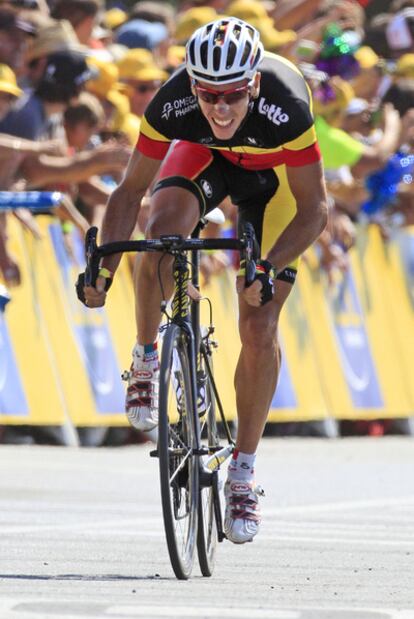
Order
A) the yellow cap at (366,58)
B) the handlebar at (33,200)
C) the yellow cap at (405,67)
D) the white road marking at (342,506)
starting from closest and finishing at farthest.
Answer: the handlebar at (33,200) → the white road marking at (342,506) → the yellow cap at (366,58) → the yellow cap at (405,67)

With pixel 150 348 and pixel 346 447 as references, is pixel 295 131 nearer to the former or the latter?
pixel 150 348

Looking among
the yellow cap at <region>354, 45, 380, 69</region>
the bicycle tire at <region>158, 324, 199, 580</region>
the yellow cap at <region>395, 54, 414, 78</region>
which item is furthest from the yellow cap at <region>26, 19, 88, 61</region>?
the bicycle tire at <region>158, 324, 199, 580</region>

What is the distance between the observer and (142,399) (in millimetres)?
7273

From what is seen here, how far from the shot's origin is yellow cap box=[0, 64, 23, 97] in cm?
1145

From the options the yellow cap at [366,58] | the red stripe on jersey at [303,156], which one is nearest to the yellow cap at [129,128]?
the yellow cap at [366,58]

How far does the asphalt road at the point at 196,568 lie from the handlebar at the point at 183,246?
1.24m

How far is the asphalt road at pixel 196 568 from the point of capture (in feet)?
19.7

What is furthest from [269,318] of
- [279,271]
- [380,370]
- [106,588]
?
[380,370]

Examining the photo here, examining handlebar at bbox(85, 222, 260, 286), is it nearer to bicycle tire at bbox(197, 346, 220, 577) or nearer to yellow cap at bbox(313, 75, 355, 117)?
bicycle tire at bbox(197, 346, 220, 577)

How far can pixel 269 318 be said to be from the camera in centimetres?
731

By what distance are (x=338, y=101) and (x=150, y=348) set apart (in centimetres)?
736

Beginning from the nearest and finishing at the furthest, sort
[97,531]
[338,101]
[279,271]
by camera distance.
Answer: [279,271], [97,531], [338,101]

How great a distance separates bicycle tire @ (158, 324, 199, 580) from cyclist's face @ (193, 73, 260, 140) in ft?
2.81

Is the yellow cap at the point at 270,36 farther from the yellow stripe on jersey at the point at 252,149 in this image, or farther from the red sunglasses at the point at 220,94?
the red sunglasses at the point at 220,94
